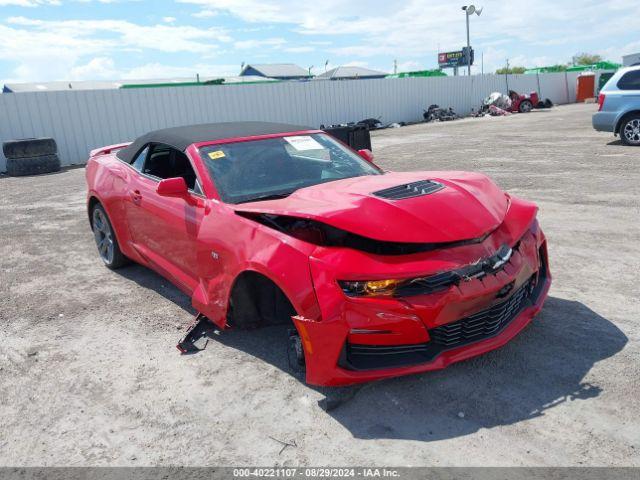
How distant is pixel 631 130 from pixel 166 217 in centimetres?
1126

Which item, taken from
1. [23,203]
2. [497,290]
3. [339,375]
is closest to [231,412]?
[339,375]

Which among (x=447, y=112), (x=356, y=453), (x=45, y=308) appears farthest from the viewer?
(x=447, y=112)

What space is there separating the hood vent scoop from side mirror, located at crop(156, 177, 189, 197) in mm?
1394

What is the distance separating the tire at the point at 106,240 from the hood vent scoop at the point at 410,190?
315cm

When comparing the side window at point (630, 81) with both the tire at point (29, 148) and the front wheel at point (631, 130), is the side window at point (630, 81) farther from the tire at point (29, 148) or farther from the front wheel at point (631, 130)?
the tire at point (29, 148)

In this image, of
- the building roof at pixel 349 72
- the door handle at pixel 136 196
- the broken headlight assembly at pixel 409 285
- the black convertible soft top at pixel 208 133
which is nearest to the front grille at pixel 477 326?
the broken headlight assembly at pixel 409 285

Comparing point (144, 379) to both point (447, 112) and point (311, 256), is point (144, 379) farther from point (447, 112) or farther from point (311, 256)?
point (447, 112)

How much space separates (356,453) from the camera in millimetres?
2600

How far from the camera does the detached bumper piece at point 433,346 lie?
2.84 metres

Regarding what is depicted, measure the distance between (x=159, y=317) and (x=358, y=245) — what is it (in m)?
2.11

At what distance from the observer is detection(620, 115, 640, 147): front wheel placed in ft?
38.6

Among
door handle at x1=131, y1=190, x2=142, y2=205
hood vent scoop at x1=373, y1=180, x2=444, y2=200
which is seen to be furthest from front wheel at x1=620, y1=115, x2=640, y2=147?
door handle at x1=131, y1=190, x2=142, y2=205

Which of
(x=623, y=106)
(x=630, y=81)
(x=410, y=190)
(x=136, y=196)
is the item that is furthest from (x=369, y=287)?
(x=630, y=81)

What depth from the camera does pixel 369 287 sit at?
2.79 m
